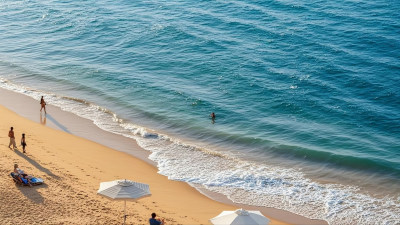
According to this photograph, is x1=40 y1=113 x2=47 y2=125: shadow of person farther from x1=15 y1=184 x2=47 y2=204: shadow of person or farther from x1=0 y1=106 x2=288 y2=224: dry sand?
x1=15 y1=184 x2=47 y2=204: shadow of person

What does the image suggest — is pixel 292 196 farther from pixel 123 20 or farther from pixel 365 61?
pixel 123 20

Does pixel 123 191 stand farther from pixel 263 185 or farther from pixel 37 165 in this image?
pixel 263 185

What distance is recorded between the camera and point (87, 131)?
3497 cm

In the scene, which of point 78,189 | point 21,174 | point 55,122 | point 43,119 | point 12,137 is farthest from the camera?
point 43,119

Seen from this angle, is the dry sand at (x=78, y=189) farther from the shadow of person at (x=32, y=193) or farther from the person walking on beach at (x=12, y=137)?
the person walking on beach at (x=12, y=137)

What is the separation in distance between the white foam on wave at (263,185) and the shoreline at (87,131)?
478mm

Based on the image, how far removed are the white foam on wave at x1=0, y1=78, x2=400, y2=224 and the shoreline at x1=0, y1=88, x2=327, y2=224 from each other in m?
0.48

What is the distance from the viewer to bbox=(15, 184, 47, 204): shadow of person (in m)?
23.0

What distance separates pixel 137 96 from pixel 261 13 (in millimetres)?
21123

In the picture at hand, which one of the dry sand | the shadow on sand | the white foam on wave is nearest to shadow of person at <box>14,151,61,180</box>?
the dry sand

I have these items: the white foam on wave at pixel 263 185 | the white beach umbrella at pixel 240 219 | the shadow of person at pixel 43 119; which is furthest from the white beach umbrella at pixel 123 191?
the shadow of person at pixel 43 119

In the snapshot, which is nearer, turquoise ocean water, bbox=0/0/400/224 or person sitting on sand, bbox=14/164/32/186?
person sitting on sand, bbox=14/164/32/186

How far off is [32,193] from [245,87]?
72.1ft

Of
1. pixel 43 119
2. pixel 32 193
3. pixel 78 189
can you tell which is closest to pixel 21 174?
pixel 32 193
